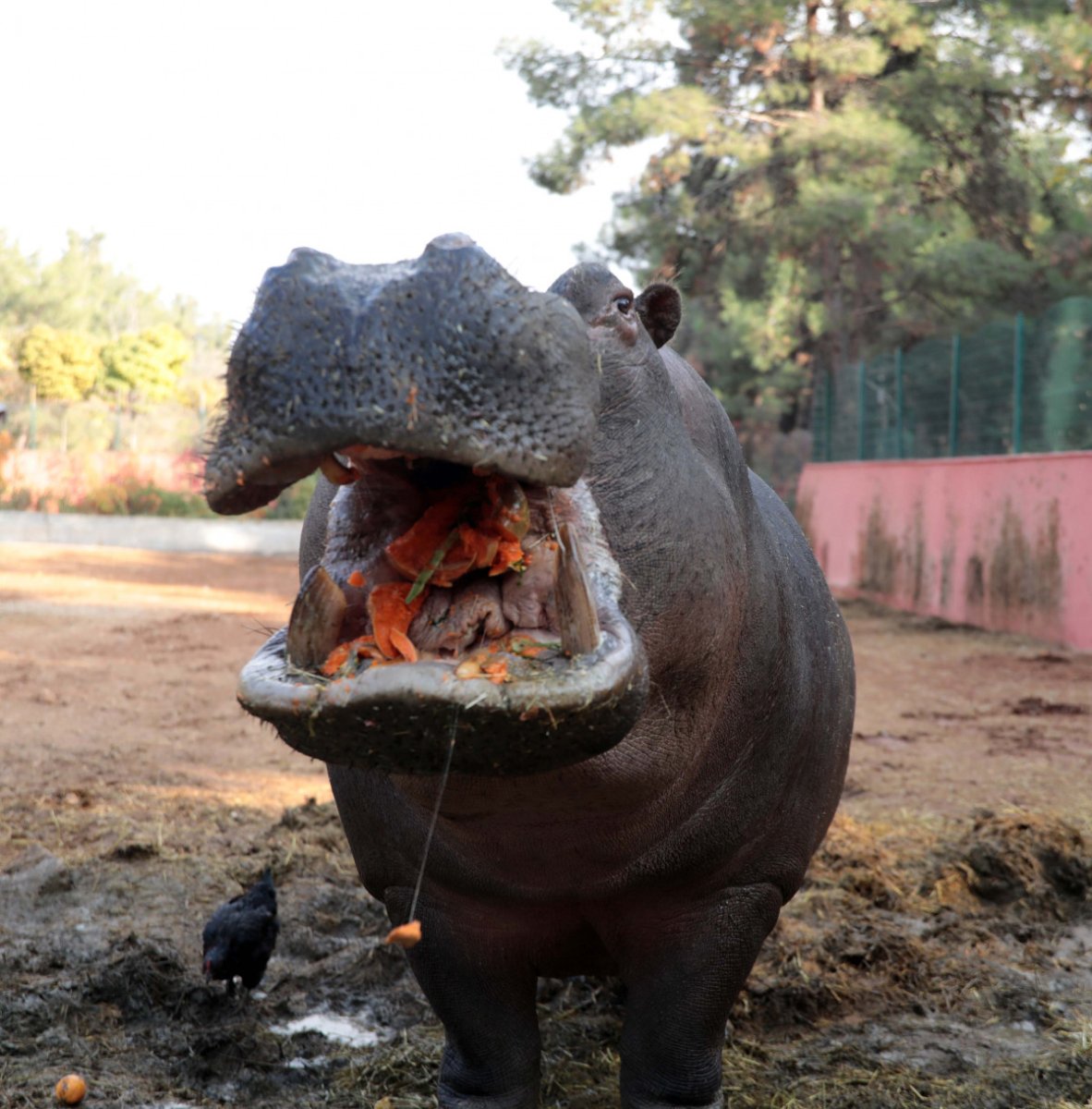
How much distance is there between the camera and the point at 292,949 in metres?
4.47

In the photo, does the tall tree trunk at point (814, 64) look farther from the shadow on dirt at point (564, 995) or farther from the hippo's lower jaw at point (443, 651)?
the hippo's lower jaw at point (443, 651)

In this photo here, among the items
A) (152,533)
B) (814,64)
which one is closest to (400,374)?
(814,64)

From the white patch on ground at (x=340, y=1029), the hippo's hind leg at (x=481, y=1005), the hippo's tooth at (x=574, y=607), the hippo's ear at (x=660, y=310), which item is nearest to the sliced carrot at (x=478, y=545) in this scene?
the hippo's tooth at (x=574, y=607)

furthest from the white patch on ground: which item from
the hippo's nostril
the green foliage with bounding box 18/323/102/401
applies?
the green foliage with bounding box 18/323/102/401

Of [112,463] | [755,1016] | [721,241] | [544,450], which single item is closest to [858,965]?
[755,1016]

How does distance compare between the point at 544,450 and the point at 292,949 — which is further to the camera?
the point at 292,949

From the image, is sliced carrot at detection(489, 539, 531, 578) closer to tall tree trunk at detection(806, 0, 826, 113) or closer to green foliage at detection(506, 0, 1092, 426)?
green foliage at detection(506, 0, 1092, 426)

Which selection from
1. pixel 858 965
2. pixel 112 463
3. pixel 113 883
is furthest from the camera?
pixel 112 463

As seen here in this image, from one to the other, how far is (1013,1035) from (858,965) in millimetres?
600

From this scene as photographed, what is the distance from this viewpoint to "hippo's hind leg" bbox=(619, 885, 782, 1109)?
282 cm

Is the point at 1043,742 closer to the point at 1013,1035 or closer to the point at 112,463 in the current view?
the point at 1013,1035

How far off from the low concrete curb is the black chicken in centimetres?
1977

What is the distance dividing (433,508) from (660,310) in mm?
784

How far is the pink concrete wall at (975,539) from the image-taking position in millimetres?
11727
